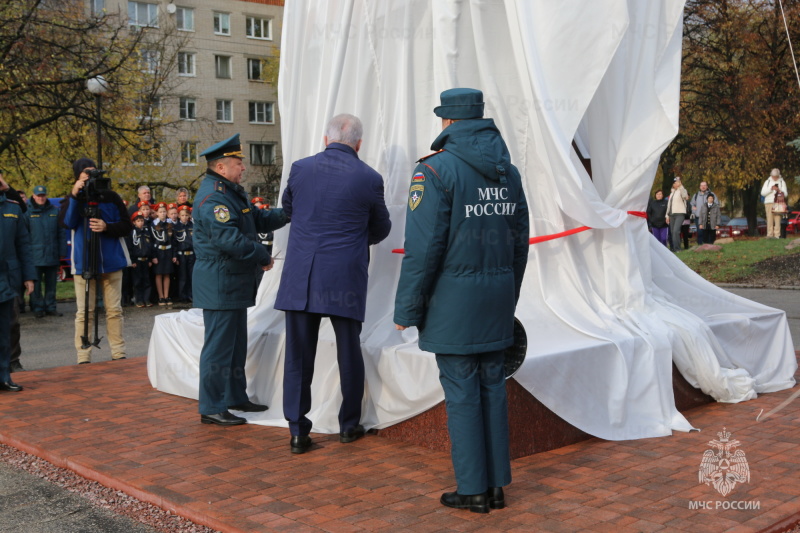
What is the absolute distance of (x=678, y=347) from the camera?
6.39 metres

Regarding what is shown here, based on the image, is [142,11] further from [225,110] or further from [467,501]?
[467,501]

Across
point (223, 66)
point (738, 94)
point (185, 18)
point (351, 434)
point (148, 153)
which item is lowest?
point (351, 434)

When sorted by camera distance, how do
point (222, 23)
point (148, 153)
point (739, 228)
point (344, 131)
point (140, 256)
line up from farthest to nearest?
point (222, 23) < point (739, 228) < point (148, 153) < point (140, 256) < point (344, 131)

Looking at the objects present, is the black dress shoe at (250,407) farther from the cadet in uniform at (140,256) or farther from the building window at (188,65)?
the building window at (188,65)

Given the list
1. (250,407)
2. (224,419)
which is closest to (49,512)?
(224,419)

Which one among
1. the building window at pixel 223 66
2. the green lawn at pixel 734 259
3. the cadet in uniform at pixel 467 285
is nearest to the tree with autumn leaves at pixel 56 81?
the green lawn at pixel 734 259

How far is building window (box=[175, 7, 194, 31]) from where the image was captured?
172 feet

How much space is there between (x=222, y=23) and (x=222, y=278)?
51.1 m

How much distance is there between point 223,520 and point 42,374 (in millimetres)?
4794

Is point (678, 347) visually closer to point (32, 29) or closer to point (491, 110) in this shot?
point (491, 110)

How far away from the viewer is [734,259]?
19125mm

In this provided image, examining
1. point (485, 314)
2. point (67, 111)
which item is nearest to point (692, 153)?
point (67, 111)

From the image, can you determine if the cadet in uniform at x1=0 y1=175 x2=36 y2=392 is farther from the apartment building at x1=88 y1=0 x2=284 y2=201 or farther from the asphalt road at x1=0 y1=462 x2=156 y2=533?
the apartment building at x1=88 y1=0 x2=284 y2=201

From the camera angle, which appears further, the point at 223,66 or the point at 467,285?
the point at 223,66
